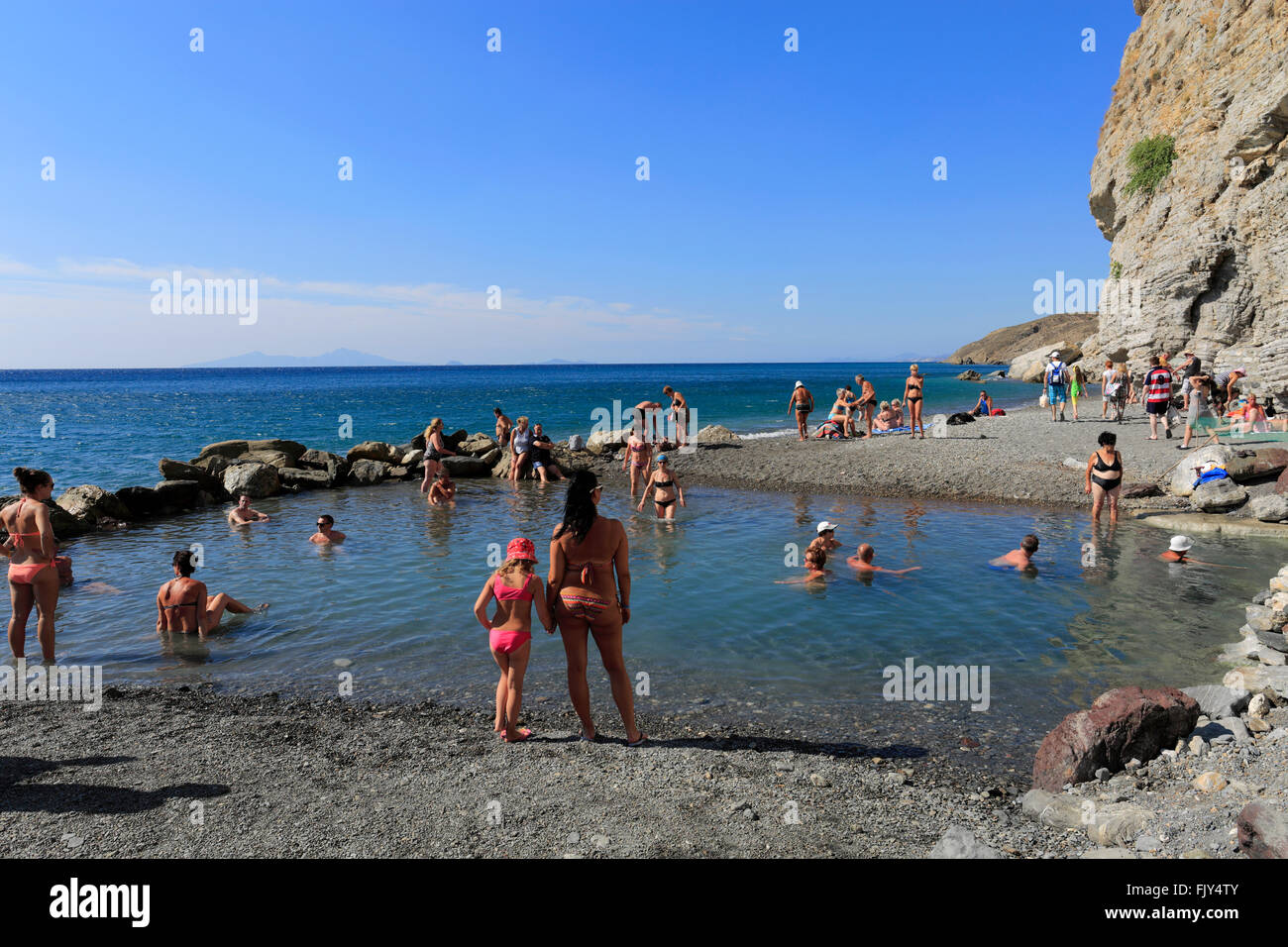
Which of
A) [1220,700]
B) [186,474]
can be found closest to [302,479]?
[186,474]

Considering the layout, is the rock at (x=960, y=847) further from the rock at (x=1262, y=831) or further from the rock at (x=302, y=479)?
the rock at (x=302, y=479)

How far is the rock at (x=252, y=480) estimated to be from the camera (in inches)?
797

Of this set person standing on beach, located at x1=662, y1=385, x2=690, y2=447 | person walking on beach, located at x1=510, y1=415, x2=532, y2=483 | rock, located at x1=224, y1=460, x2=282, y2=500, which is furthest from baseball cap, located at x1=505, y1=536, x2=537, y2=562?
rock, located at x1=224, y1=460, x2=282, y2=500

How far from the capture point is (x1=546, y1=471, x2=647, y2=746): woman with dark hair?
5824 millimetres

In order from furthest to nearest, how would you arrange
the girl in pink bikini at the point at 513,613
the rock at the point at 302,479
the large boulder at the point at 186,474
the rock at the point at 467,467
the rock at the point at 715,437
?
the rock at the point at 715,437, the rock at the point at 467,467, the rock at the point at 302,479, the large boulder at the point at 186,474, the girl in pink bikini at the point at 513,613

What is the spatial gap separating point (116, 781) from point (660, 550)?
31.4ft

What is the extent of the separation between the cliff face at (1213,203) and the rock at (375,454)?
28.7m

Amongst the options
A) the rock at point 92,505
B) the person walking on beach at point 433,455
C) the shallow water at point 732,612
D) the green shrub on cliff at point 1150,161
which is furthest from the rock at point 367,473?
the green shrub on cliff at point 1150,161

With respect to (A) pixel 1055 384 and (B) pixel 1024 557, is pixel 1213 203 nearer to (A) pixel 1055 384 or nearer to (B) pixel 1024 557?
(A) pixel 1055 384

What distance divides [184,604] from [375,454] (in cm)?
1581

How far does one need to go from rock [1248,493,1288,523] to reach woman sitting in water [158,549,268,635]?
18.7 meters

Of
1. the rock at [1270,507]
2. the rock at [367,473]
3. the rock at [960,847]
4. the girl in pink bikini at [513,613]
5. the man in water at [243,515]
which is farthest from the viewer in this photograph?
the rock at [367,473]

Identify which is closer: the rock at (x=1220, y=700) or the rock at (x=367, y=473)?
the rock at (x=1220, y=700)
